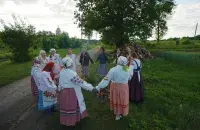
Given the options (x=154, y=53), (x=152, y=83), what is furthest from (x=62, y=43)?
(x=152, y=83)

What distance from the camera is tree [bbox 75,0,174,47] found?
99.4 ft

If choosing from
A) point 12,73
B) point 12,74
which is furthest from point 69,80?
point 12,73

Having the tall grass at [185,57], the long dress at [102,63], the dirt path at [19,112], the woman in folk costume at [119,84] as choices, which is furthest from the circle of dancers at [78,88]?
the tall grass at [185,57]

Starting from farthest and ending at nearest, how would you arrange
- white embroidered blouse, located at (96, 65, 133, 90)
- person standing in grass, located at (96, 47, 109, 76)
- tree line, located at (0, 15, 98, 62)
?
tree line, located at (0, 15, 98, 62) < person standing in grass, located at (96, 47, 109, 76) < white embroidered blouse, located at (96, 65, 133, 90)

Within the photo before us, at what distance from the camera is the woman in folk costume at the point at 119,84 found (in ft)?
23.8

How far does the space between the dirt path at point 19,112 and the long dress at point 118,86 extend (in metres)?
2.23

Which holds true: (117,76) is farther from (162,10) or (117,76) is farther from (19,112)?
(162,10)

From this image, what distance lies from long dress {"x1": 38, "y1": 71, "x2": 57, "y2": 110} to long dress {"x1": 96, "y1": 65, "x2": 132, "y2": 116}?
161 centimetres

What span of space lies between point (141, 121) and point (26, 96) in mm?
5703

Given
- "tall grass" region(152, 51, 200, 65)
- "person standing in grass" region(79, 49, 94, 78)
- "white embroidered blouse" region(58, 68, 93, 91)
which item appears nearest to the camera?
"white embroidered blouse" region(58, 68, 93, 91)

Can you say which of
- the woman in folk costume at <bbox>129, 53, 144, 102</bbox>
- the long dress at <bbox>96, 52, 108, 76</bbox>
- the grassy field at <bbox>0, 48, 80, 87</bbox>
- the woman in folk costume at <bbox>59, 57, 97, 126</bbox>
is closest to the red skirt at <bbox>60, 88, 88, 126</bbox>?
the woman in folk costume at <bbox>59, 57, 97, 126</bbox>

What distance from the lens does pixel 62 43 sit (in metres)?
58.0

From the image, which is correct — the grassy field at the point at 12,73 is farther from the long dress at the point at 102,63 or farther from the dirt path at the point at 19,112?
the long dress at the point at 102,63

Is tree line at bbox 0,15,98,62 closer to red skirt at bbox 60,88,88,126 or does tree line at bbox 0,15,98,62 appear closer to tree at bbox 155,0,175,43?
tree at bbox 155,0,175,43
